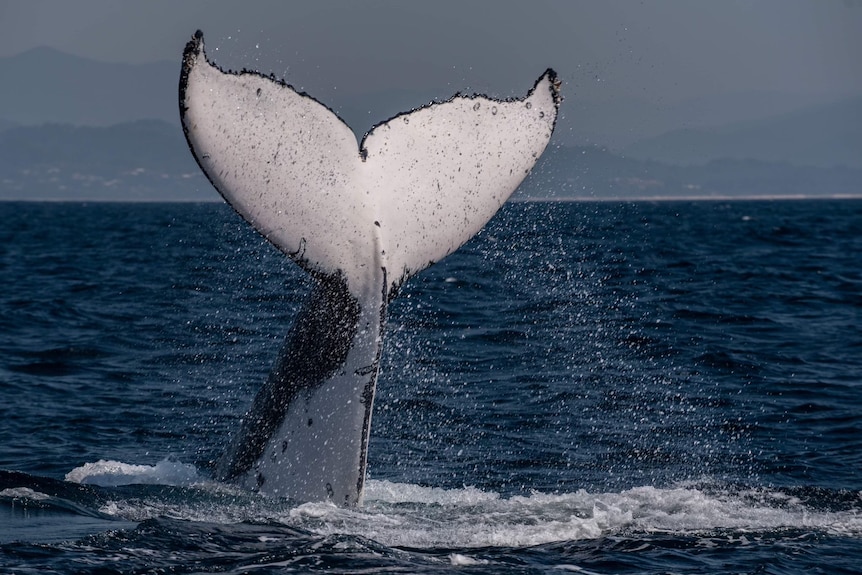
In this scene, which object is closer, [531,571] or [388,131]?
[531,571]

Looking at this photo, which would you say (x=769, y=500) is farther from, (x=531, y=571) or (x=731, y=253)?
(x=731, y=253)

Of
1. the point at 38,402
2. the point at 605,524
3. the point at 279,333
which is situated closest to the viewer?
the point at 605,524

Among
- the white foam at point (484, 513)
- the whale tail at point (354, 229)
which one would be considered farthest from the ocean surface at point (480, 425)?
the whale tail at point (354, 229)

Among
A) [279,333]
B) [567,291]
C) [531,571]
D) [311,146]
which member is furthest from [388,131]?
[567,291]

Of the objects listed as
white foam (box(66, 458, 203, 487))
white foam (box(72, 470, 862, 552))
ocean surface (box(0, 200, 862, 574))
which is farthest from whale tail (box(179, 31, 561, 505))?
white foam (box(66, 458, 203, 487))

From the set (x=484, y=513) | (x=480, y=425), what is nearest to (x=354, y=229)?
(x=484, y=513)

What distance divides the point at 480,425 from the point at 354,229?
4.65m

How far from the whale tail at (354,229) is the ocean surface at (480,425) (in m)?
0.36

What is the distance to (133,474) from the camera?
8.52 metres

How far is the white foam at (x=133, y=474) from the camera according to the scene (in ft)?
26.6

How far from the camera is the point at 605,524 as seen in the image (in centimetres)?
738

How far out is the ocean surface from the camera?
671cm

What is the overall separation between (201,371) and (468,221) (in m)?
7.16

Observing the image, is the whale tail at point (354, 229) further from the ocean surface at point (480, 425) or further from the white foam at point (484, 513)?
the ocean surface at point (480, 425)
